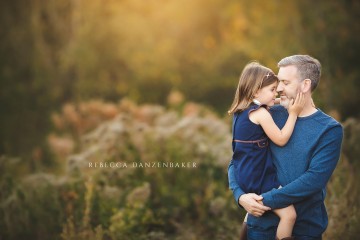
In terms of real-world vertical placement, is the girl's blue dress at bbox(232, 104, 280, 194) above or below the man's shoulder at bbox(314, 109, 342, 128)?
below

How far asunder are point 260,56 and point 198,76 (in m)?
4.06

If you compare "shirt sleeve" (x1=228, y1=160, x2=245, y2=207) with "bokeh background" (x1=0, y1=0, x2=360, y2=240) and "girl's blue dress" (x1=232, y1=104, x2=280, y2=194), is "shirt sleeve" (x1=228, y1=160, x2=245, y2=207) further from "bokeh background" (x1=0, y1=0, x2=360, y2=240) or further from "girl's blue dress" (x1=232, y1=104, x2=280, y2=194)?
"bokeh background" (x1=0, y1=0, x2=360, y2=240)

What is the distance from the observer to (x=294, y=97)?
9.13 ft

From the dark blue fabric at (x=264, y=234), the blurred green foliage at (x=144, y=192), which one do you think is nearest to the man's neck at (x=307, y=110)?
the dark blue fabric at (x=264, y=234)

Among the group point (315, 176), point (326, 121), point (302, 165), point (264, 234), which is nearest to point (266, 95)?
point (326, 121)

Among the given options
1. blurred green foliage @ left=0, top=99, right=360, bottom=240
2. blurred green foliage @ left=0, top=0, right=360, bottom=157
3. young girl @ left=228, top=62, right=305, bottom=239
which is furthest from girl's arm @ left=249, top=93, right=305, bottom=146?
blurred green foliage @ left=0, top=0, right=360, bottom=157

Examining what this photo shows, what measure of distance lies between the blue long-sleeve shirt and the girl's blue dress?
52 mm

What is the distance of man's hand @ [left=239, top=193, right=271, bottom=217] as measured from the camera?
2.69 m

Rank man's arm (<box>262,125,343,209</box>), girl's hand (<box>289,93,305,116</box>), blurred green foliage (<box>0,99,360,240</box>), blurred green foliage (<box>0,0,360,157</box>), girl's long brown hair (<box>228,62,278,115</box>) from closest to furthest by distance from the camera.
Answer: man's arm (<box>262,125,343,209</box>) → girl's hand (<box>289,93,305,116</box>) → girl's long brown hair (<box>228,62,278,115</box>) → blurred green foliage (<box>0,99,360,240</box>) → blurred green foliage (<box>0,0,360,157</box>)

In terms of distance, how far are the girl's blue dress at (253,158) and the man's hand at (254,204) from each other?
0.09 meters

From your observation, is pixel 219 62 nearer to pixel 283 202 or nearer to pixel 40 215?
pixel 40 215

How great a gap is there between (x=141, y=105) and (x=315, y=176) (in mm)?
9360

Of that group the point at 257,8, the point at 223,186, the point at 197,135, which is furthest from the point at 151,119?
the point at 257,8

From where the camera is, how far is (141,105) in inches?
462
